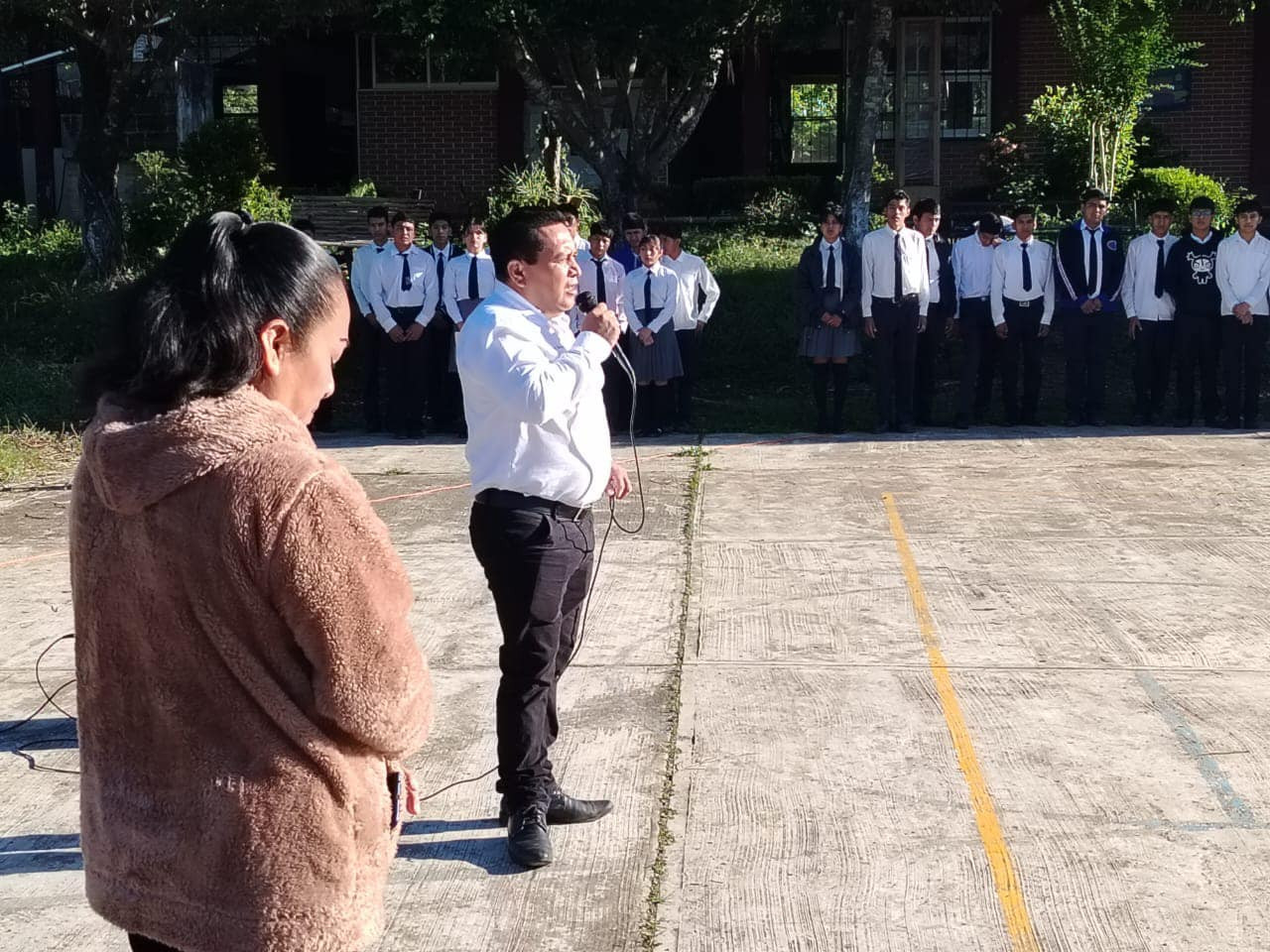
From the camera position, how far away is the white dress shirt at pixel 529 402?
4.34 meters

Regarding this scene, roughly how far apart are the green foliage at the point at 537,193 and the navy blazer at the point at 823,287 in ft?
18.3

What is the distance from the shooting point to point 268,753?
2189 millimetres

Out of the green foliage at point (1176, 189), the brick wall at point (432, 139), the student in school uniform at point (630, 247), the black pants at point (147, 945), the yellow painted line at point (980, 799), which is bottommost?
the yellow painted line at point (980, 799)

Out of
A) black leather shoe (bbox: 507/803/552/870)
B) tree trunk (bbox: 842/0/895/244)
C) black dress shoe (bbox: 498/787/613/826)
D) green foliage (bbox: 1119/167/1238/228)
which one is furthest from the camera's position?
green foliage (bbox: 1119/167/1238/228)

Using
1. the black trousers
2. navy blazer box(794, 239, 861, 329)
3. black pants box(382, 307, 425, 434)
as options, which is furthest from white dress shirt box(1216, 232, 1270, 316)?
black pants box(382, 307, 425, 434)

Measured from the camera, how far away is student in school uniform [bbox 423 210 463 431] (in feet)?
44.8

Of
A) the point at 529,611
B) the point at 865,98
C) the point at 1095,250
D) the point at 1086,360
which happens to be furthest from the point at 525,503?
the point at 865,98

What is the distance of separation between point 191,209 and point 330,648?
17217mm

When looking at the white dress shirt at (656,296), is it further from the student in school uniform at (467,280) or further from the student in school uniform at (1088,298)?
the student in school uniform at (1088,298)

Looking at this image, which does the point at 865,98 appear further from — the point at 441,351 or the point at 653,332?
the point at 441,351

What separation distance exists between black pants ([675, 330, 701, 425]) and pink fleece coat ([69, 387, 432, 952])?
11.4m

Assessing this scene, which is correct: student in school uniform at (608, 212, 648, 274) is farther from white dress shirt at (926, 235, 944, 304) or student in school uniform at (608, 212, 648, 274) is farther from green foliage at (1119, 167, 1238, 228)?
green foliage at (1119, 167, 1238, 228)

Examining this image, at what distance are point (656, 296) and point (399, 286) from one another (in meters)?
2.32

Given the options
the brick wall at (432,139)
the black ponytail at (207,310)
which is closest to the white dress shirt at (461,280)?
the brick wall at (432,139)
